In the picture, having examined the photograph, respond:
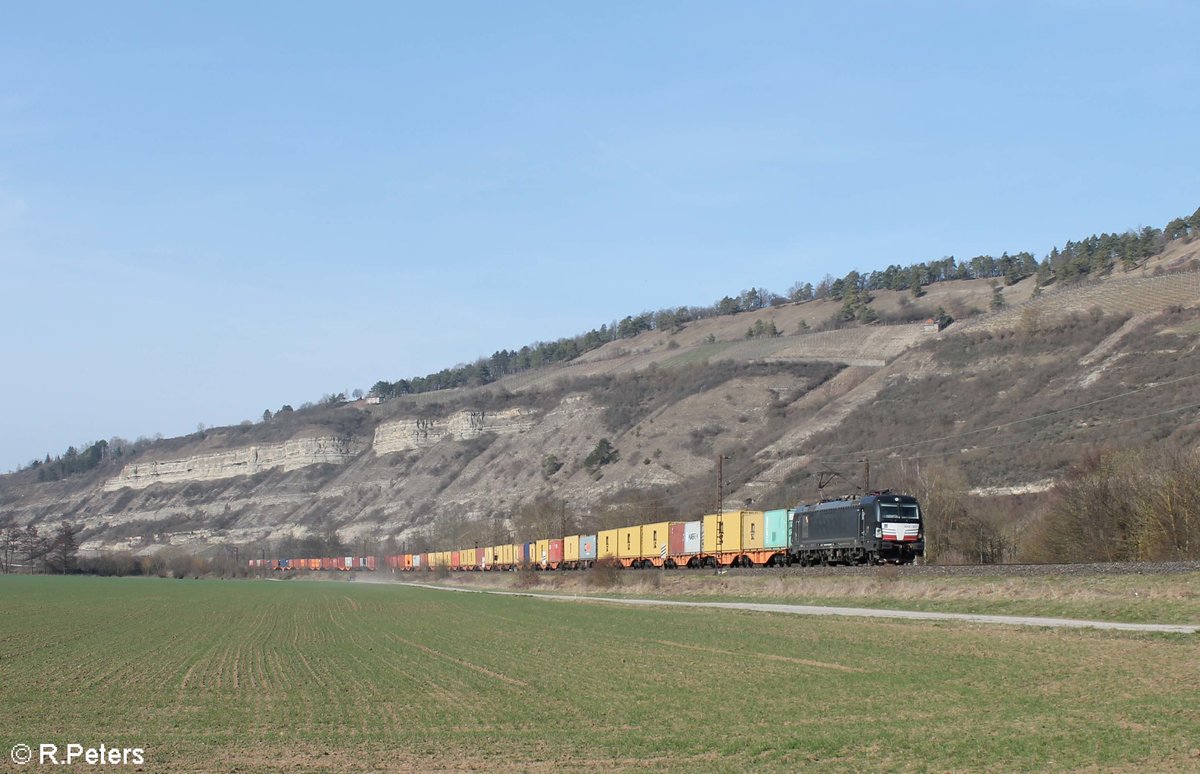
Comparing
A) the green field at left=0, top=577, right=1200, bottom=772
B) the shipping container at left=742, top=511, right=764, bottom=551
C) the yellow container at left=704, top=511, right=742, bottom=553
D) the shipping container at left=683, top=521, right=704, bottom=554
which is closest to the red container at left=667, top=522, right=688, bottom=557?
the shipping container at left=683, top=521, right=704, bottom=554

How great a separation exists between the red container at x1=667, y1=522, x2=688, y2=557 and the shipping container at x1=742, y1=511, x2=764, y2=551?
6612mm

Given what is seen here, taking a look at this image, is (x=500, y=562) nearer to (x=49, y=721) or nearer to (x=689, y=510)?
(x=689, y=510)

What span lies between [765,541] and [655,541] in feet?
42.2

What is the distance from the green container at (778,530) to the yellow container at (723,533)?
2122mm

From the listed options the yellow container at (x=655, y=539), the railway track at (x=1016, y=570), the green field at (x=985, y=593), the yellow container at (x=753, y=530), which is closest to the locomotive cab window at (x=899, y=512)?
the railway track at (x=1016, y=570)

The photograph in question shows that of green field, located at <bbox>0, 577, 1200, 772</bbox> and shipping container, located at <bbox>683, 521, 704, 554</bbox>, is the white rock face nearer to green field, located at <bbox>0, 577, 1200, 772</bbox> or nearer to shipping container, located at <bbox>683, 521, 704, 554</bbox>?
shipping container, located at <bbox>683, 521, 704, 554</bbox>

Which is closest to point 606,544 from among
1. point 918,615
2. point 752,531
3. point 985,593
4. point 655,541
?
point 655,541

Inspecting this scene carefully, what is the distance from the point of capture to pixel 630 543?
75.8 metres

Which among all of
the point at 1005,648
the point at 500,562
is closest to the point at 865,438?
Result: the point at 500,562

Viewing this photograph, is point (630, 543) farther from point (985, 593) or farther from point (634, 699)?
point (634, 699)

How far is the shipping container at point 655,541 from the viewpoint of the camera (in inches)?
2781

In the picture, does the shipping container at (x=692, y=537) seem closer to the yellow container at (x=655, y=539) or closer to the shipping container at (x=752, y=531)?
the yellow container at (x=655, y=539)

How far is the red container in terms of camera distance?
6825cm

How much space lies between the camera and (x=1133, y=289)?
125 metres
